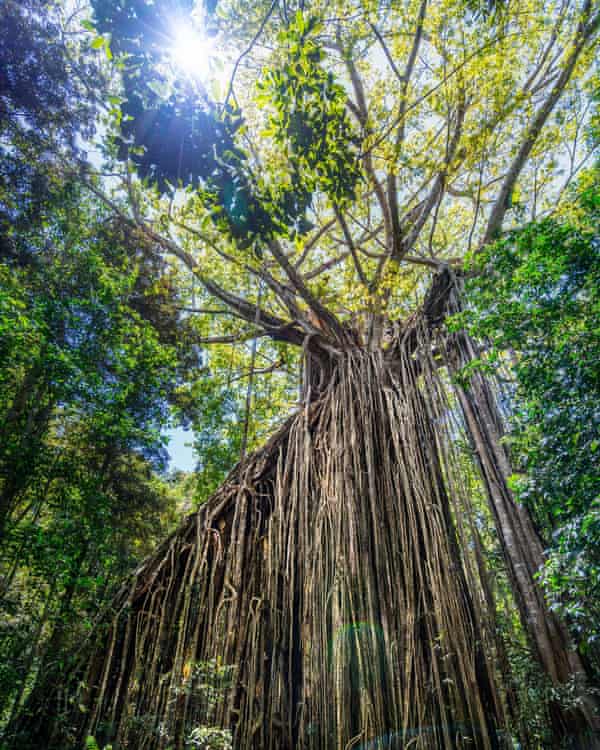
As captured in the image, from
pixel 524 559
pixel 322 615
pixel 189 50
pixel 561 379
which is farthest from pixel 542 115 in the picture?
pixel 322 615

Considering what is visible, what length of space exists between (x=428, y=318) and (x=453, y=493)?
195cm

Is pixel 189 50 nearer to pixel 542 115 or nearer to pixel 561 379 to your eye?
pixel 561 379

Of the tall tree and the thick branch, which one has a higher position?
the thick branch

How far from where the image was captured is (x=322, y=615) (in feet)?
7.78

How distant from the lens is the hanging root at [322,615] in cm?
204

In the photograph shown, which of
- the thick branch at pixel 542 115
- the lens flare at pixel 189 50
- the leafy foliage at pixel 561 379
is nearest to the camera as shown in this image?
the lens flare at pixel 189 50

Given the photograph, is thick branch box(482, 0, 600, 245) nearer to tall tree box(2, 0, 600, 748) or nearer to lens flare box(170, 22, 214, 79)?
tall tree box(2, 0, 600, 748)

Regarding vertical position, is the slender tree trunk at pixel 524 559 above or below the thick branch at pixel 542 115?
below

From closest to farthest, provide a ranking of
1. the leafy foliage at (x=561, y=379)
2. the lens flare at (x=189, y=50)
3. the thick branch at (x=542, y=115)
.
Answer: the lens flare at (x=189, y=50) → the leafy foliage at (x=561, y=379) → the thick branch at (x=542, y=115)

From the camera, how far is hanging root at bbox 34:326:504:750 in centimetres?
204

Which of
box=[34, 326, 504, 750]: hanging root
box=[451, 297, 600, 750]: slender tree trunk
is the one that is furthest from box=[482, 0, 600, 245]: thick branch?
box=[34, 326, 504, 750]: hanging root

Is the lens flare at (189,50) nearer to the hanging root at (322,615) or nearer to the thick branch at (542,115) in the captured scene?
the hanging root at (322,615)

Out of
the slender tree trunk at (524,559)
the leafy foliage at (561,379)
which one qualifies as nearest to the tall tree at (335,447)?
the slender tree trunk at (524,559)

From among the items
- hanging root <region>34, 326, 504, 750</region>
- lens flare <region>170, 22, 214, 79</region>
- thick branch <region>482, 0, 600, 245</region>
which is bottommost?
hanging root <region>34, 326, 504, 750</region>
